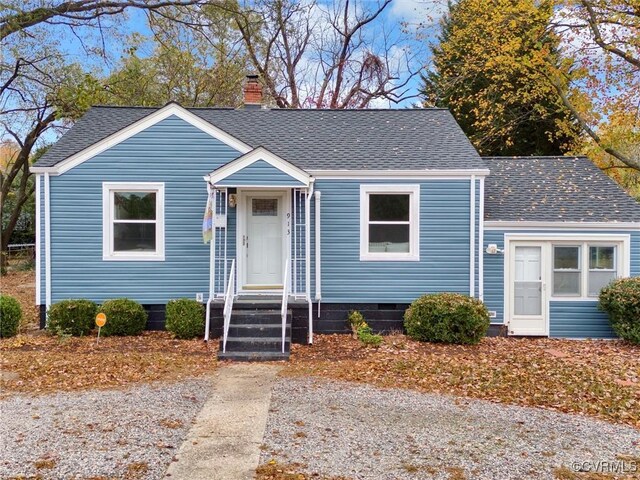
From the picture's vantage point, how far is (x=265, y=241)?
35.0ft

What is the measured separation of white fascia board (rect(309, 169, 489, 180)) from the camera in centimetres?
1038

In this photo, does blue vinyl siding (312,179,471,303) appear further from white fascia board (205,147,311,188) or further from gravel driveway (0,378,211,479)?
gravel driveway (0,378,211,479)

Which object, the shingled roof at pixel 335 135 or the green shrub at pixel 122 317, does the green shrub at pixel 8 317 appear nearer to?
the green shrub at pixel 122 317

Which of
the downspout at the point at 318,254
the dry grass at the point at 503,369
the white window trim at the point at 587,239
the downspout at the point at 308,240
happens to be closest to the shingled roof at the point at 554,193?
A: the white window trim at the point at 587,239

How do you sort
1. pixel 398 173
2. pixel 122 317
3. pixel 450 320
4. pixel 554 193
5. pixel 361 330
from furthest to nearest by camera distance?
pixel 554 193 → pixel 398 173 → pixel 361 330 → pixel 122 317 → pixel 450 320

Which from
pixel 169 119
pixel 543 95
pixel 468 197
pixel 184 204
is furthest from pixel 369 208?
pixel 543 95

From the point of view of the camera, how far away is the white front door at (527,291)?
11.0m

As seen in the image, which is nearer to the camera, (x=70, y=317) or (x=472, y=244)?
(x=70, y=317)

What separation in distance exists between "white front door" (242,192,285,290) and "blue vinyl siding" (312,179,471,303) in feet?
3.21

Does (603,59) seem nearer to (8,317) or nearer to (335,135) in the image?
(335,135)

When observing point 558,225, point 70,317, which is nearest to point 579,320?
point 558,225

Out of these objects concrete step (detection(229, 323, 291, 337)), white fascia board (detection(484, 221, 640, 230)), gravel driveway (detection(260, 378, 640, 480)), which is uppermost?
white fascia board (detection(484, 221, 640, 230))

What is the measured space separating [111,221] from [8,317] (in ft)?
8.97

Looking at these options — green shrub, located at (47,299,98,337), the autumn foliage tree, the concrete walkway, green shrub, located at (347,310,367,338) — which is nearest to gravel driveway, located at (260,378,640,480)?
the concrete walkway
